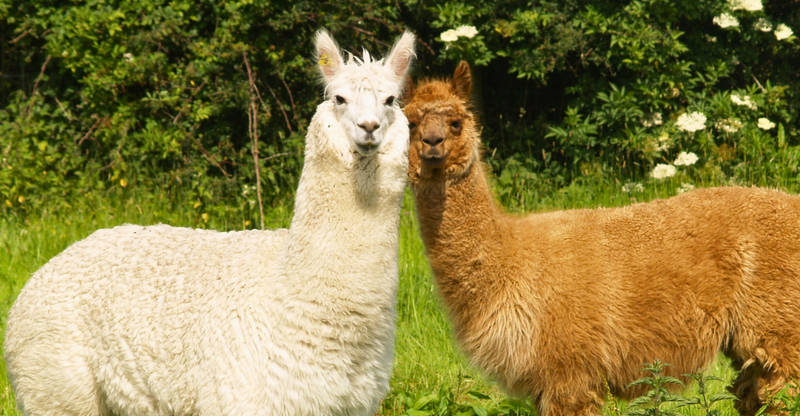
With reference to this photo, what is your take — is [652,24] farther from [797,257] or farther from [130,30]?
[130,30]

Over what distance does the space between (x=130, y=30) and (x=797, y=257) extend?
5.89 meters

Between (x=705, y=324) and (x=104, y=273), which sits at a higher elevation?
(x=104, y=273)

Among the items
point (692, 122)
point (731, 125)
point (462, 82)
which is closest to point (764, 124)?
point (731, 125)

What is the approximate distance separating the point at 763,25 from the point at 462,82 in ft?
14.6

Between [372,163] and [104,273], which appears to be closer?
[372,163]

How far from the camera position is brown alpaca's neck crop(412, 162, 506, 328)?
3.68m

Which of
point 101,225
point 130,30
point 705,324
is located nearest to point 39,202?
point 101,225

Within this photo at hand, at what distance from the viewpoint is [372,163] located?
2.73 metres

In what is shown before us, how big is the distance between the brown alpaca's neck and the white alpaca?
86 cm

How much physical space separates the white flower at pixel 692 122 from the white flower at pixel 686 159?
0.83 feet

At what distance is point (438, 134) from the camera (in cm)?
361

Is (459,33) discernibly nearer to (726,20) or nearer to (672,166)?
(672,166)

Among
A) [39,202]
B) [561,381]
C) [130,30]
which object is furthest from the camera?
[39,202]

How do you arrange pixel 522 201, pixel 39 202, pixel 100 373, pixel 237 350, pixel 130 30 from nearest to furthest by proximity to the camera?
pixel 237 350 < pixel 100 373 < pixel 522 201 < pixel 130 30 < pixel 39 202
